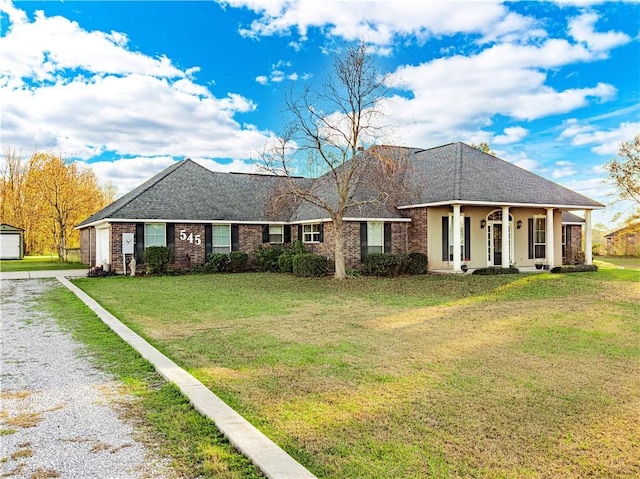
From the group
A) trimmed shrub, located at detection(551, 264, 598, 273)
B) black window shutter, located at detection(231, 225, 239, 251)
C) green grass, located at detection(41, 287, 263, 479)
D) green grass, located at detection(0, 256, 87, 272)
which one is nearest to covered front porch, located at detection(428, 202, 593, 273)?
trimmed shrub, located at detection(551, 264, 598, 273)

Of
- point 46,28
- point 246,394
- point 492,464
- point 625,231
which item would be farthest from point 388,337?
point 625,231

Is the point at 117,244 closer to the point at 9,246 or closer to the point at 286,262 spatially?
the point at 286,262

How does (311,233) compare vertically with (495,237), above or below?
above

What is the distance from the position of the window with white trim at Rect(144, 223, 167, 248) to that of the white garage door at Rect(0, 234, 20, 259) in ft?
80.5

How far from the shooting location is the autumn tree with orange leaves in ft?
118

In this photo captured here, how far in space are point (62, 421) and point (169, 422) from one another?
995 mm

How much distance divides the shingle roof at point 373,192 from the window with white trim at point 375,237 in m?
0.50

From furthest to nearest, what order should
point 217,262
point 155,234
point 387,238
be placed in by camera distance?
point 217,262
point 155,234
point 387,238

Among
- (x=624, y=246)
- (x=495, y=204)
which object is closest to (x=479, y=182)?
(x=495, y=204)

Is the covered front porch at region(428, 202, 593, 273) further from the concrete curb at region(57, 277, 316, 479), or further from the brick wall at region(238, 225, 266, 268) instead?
the concrete curb at region(57, 277, 316, 479)

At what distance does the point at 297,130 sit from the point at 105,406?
14700 millimetres

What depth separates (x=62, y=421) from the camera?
175 inches

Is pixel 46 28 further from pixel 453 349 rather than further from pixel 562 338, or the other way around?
pixel 562 338

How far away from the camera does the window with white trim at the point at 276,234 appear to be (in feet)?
84.4
